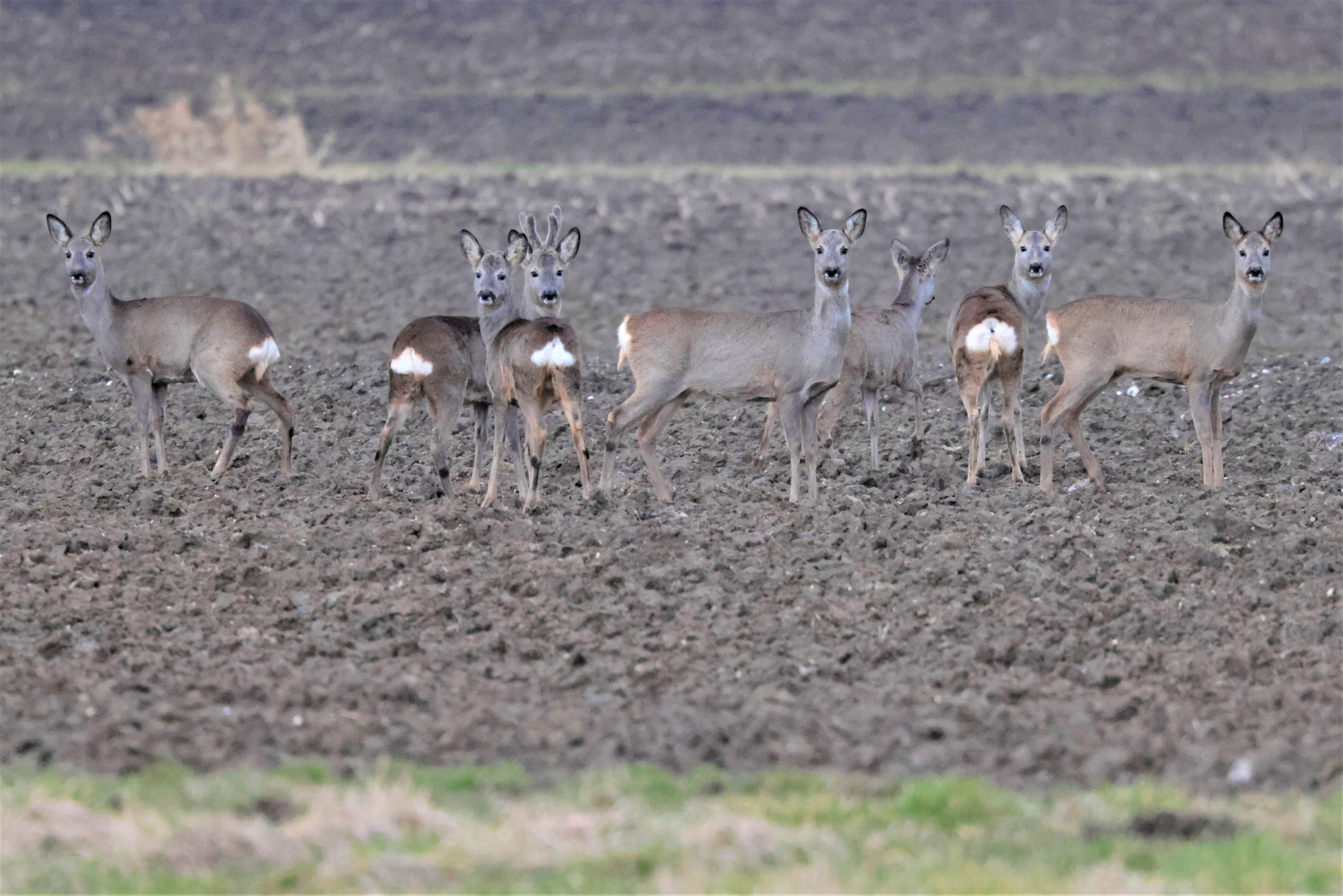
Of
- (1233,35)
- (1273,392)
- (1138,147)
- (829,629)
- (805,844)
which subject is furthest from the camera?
(1233,35)

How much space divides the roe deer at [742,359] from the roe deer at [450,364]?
765 millimetres

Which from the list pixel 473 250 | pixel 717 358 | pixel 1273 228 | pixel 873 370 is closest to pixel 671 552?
pixel 717 358

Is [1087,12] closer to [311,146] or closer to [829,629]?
[311,146]

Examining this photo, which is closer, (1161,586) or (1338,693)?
(1338,693)

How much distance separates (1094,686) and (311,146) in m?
33.5

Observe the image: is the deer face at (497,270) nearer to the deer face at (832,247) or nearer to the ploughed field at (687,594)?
the ploughed field at (687,594)

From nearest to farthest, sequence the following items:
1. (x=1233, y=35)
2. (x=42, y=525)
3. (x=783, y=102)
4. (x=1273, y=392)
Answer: (x=42, y=525) → (x=1273, y=392) → (x=783, y=102) → (x=1233, y=35)

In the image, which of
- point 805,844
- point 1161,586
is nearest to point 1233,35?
point 1161,586

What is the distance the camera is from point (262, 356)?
13.3 meters

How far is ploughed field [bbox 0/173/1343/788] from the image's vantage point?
7.76 metres

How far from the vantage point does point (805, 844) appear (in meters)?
6.43

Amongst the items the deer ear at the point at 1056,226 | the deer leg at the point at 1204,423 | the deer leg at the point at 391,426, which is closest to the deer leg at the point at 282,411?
the deer leg at the point at 391,426

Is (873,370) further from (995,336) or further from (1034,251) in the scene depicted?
(1034,251)

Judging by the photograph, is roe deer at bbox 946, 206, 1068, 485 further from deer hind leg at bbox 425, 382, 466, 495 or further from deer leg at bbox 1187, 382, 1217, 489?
deer hind leg at bbox 425, 382, 466, 495
